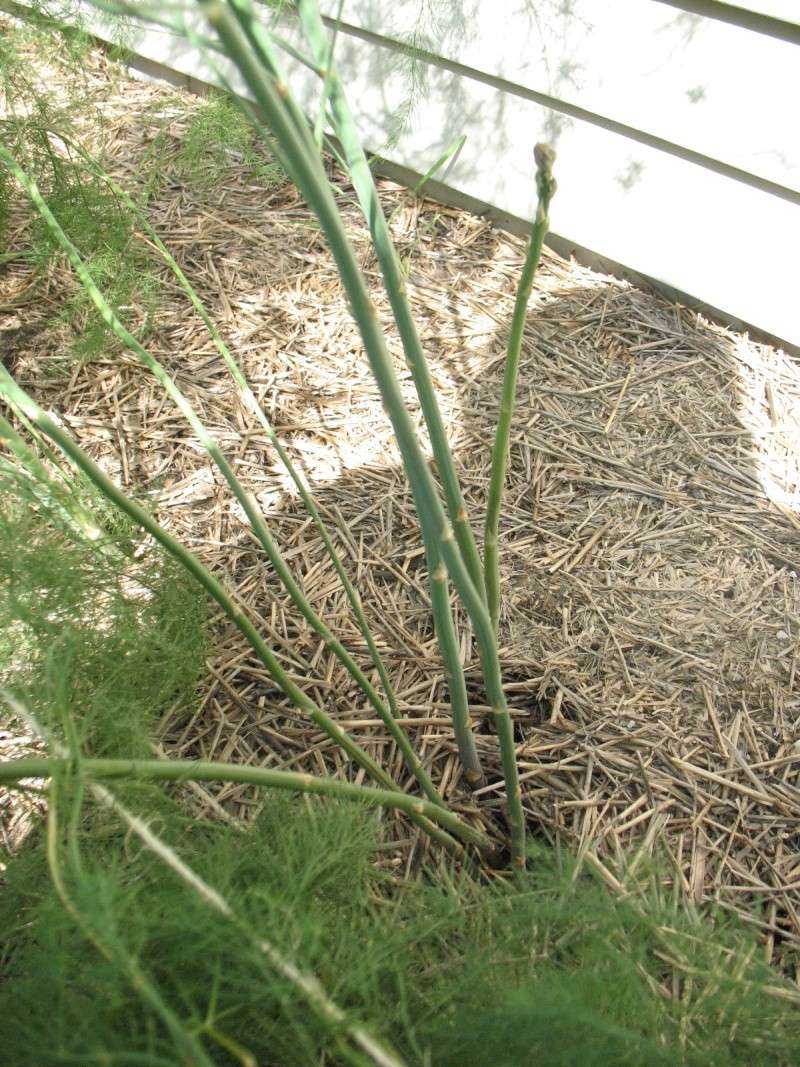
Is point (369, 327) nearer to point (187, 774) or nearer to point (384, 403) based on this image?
point (384, 403)

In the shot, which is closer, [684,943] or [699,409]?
[684,943]

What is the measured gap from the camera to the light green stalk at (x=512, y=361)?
57 cm

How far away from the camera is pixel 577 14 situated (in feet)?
5.25

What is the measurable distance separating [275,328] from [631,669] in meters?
0.93

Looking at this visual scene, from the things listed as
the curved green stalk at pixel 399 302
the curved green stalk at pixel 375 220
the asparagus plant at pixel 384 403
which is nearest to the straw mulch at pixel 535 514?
the asparagus plant at pixel 384 403

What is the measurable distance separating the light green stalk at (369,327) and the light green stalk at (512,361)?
0.04 metres

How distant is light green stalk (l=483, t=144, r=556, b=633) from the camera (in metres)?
0.57

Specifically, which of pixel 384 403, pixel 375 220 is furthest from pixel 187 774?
pixel 375 220

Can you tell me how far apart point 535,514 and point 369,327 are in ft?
2.74

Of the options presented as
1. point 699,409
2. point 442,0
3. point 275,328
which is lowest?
point 699,409

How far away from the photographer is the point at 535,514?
4.58ft

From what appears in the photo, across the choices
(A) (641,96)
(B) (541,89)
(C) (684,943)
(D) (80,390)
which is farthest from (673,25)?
(C) (684,943)

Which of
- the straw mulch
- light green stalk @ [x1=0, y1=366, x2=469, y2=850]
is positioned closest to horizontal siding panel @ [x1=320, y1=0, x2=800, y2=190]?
the straw mulch

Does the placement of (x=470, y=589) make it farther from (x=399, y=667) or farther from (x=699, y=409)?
(x=699, y=409)
